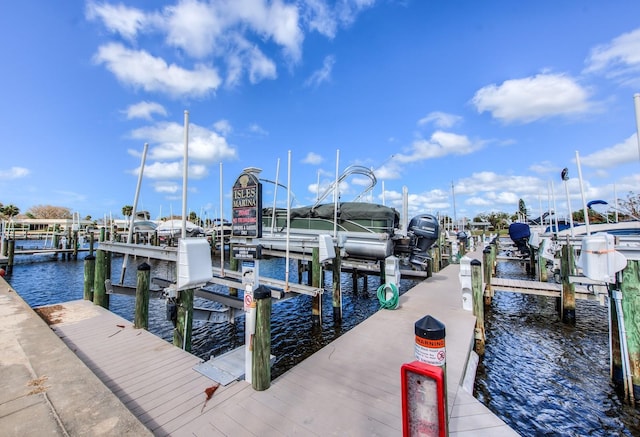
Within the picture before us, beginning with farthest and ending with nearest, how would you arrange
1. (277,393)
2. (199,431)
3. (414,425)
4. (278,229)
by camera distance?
(278,229) → (277,393) → (199,431) → (414,425)

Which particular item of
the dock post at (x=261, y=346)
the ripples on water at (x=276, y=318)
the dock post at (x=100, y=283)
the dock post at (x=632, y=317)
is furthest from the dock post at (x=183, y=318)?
the dock post at (x=632, y=317)

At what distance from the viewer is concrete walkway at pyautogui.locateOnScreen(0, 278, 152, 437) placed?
2.36 m

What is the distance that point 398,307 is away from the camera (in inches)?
298

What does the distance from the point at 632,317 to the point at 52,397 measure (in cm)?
781

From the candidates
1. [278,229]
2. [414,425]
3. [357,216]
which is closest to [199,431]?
[414,425]

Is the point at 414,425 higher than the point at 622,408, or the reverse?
the point at 414,425

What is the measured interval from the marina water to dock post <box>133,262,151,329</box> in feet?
6.65

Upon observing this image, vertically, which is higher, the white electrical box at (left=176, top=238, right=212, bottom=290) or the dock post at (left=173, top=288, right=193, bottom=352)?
the white electrical box at (left=176, top=238, right=212, bottom=290)

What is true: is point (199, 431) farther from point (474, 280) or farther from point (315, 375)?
point (474, 280)

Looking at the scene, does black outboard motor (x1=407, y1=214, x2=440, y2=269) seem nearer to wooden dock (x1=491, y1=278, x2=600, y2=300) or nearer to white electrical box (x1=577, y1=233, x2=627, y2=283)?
wooden dock (x1=491, y1=278, x2=600, y2=300)

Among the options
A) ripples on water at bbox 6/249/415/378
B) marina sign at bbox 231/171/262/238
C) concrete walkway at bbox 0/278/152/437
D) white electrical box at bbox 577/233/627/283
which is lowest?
ripples on water at bbox 6/249/415/378

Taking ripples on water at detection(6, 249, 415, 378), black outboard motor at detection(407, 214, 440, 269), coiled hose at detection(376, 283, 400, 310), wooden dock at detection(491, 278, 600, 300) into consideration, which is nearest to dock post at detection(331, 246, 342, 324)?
ripples on water at detection(6, 249, 415, 378)

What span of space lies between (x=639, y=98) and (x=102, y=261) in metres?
10.8

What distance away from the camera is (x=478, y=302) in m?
6.75
